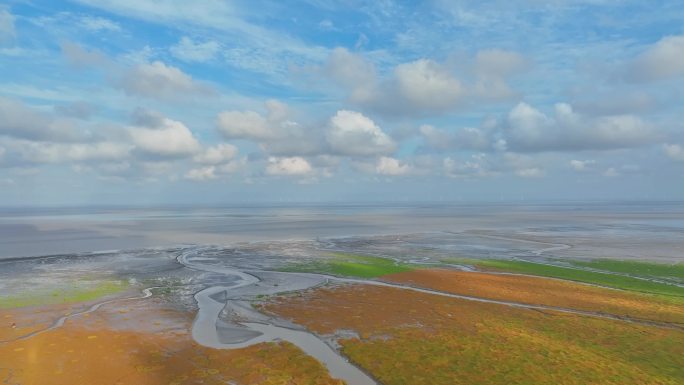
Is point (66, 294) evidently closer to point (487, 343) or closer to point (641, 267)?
point (487, 343)

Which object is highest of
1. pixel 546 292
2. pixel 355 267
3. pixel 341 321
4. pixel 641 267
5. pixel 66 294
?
pixel 641 267

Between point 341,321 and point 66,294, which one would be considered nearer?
point 341,321

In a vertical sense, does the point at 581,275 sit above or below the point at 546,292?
above

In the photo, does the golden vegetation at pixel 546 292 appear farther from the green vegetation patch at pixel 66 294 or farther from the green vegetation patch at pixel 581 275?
the green vegetation patch at pixel 66 294

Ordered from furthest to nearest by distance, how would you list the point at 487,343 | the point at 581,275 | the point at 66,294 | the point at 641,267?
the point at 641,267 < the point at 581,275 < the point at 66,294 < the point at 487,343

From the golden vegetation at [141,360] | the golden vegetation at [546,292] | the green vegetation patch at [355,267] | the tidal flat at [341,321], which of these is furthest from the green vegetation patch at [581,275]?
the golden vegetation at [141,360]

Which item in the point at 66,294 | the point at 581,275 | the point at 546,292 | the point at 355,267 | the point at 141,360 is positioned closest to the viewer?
the point at 141,360

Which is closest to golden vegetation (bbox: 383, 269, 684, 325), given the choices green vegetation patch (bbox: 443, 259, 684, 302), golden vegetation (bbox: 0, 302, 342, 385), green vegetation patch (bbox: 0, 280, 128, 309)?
green vegetation patch (bbox: 443, 259, 684, 302)

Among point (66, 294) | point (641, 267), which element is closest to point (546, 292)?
point (641, 267)
